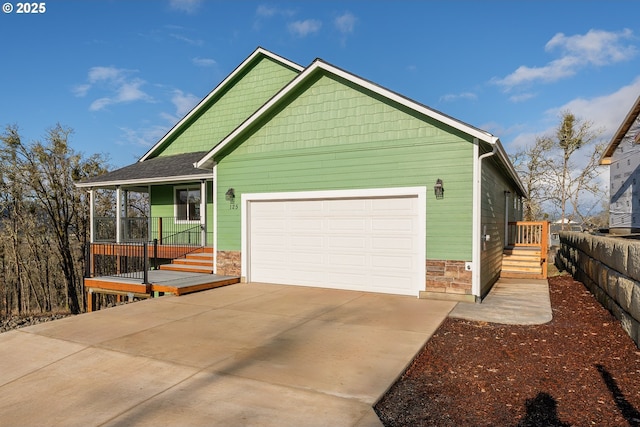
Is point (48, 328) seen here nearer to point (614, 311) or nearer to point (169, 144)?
point (614, 311)

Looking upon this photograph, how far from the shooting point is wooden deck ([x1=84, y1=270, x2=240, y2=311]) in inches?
342

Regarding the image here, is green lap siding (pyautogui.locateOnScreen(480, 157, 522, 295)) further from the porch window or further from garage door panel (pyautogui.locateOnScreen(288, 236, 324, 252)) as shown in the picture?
the porch window

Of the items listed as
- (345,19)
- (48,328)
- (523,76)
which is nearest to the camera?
(48,328)

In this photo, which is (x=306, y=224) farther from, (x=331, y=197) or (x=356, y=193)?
(x=356, y=193)

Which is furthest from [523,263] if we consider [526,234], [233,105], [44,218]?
[44,218]

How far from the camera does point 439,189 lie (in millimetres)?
7863

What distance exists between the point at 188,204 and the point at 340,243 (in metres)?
7.87

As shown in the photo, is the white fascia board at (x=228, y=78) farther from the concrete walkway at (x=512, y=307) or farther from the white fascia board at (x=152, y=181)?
the concrete walkway at (x=512, y=307)

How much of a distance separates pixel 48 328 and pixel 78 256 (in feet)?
59.4

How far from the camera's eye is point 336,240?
30.0 feet

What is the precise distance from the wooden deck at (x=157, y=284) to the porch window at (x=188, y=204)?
4.00m

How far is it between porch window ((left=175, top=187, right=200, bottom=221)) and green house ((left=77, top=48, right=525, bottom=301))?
2.51 m

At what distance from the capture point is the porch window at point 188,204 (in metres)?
14.1

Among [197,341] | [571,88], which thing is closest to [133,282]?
[197,341]
